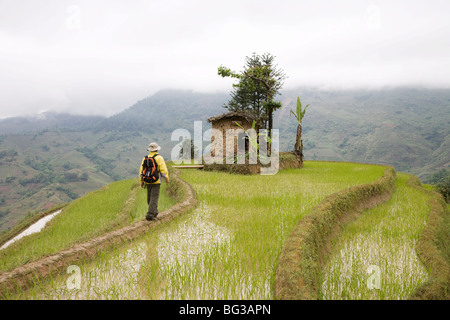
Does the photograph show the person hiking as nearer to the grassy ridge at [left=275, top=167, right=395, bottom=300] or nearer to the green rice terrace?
the green rice terrace

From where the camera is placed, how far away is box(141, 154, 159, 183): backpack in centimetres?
568

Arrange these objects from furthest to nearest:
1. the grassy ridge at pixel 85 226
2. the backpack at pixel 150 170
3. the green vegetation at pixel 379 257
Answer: the grassy ridge at pixel 85 226 → the backpack at pixel 150 170 → the green vegetation at pixel 379 257

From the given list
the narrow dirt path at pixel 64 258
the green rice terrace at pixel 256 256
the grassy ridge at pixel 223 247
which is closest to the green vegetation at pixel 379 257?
the green rice terrace at pixel 256 256

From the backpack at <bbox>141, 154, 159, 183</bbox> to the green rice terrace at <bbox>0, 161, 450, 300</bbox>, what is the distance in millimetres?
920

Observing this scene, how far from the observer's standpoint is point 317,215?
5523 mm

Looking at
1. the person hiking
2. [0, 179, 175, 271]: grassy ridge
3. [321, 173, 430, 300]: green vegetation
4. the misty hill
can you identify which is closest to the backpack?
the person hiking

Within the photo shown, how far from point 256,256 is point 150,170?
2856mm

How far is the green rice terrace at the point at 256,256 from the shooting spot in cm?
324

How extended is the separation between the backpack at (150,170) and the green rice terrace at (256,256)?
3.02 feet

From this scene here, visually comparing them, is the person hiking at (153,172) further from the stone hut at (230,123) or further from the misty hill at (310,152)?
the misty hill at (310,152)

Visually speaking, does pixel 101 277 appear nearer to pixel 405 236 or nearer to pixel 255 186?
pixel 405 236

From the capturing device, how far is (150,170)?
569 cm

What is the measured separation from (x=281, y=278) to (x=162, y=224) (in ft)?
11.1

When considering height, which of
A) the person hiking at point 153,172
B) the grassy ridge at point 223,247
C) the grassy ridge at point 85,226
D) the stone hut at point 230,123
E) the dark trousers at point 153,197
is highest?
the stone hut at point 230,123
